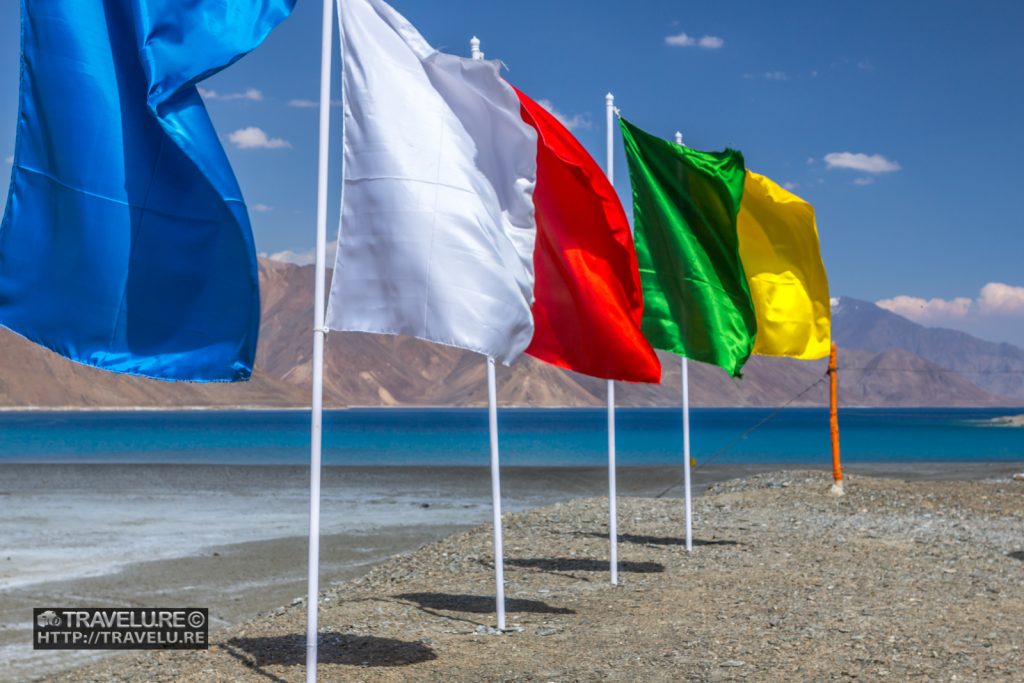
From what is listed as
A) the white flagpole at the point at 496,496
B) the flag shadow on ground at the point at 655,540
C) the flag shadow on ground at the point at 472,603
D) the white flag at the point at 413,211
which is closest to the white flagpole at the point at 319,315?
the white flag at the point at 413,211

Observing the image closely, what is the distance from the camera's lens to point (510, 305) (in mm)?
8031

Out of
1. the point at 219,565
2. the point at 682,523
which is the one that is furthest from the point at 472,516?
the point at 219,565

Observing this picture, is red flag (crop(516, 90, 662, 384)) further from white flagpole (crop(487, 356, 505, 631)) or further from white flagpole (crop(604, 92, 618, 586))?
white flagpole (crop(604, 92, 618, 586))

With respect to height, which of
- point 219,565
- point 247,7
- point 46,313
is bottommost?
point 219,565

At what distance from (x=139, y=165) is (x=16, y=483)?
3245 centimetres

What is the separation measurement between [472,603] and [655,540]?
539cm

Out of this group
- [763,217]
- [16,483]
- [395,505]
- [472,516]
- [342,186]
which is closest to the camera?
[342,186]

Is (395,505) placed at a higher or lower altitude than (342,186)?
lower

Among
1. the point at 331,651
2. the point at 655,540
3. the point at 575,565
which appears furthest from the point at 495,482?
the point at 655,540

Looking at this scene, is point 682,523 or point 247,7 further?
point 682,523

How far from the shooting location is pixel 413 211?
770cm

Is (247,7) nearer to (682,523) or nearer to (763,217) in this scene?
(763,217)

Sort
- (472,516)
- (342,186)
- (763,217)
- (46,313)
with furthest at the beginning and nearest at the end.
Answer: (472,516) → (763,217) → (342,186) → (46,313)

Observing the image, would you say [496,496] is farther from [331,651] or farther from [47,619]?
[47,619]
